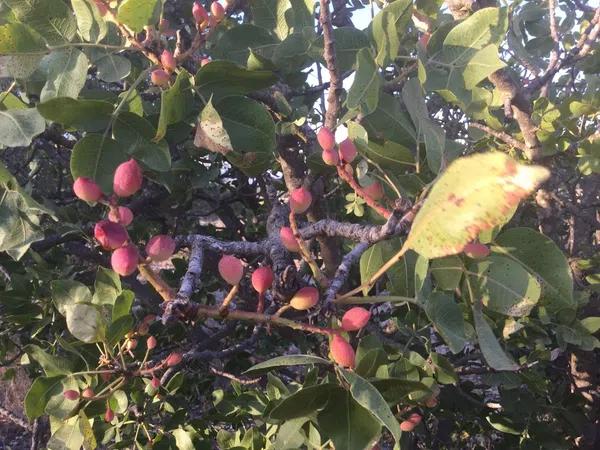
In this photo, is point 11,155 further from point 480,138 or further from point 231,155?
point 480,138

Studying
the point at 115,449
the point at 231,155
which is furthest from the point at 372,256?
the point at 115,449

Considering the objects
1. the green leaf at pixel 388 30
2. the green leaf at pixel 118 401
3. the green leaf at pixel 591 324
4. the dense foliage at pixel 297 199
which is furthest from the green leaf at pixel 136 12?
the green leaf at pixel 591 324

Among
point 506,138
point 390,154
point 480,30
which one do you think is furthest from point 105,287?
point 506,138

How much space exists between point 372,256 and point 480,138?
0.38 metres

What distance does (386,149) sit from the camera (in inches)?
34.5

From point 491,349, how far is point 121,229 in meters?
0.48

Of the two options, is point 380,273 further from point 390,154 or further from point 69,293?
point 69,293

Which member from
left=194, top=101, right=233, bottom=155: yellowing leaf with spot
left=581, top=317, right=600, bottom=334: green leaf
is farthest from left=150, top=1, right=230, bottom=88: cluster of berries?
left=581, top=317, right=600, bottom=334: green leaf

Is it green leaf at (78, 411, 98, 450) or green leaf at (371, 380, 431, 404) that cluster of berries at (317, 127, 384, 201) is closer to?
green leaf at (371, 380, 431, 404)

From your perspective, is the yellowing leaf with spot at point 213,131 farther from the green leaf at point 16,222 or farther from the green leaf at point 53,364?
the green leaf at point 53,364

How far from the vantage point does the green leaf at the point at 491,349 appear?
706 millimetres

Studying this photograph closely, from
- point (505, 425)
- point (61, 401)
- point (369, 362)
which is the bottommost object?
point (505, 425)

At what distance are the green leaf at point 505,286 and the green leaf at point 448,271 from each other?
1.0 inches

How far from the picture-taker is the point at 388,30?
85 cm
